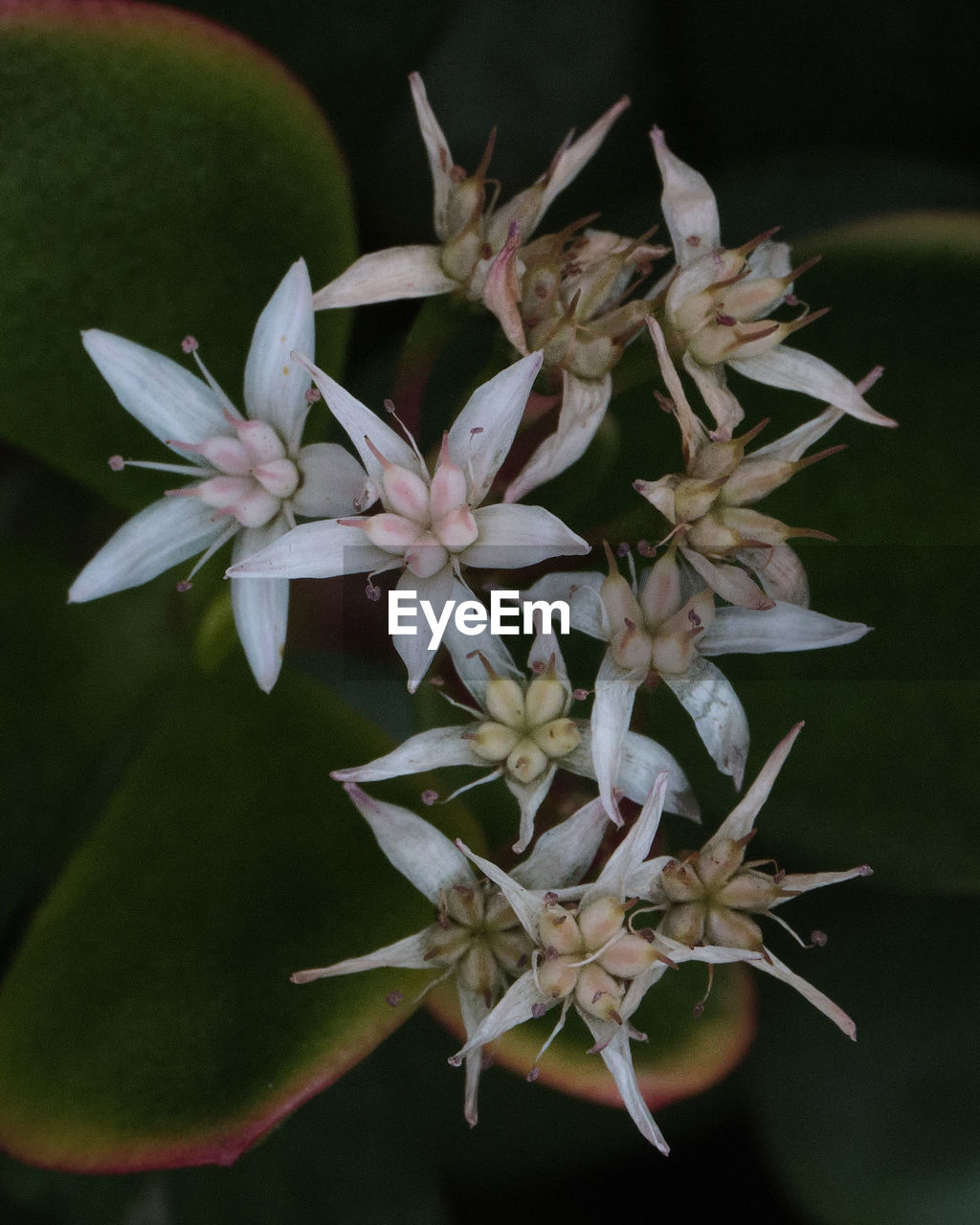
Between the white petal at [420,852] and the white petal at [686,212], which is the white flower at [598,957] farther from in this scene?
the white petal at [686,212]

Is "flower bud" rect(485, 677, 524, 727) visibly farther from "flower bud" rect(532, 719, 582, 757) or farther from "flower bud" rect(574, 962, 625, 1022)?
"flower bud" rect(574, 962, 625, 1022)

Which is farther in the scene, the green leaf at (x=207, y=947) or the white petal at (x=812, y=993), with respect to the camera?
the green leaf at (x=207, y=947)

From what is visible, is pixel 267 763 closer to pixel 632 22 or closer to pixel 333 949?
pixel 333 949

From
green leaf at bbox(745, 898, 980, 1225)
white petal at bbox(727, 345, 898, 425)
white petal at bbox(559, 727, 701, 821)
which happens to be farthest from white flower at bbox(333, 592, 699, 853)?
green leaf at bbox(745, 898, 980, 1225)

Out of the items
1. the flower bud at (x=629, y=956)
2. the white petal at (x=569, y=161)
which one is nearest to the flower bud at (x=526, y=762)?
the flower bud at (x=629, y=956)

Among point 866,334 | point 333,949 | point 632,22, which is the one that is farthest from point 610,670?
point 632,22

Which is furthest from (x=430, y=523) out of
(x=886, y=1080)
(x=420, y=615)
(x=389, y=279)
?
(x=886, y=1080)
